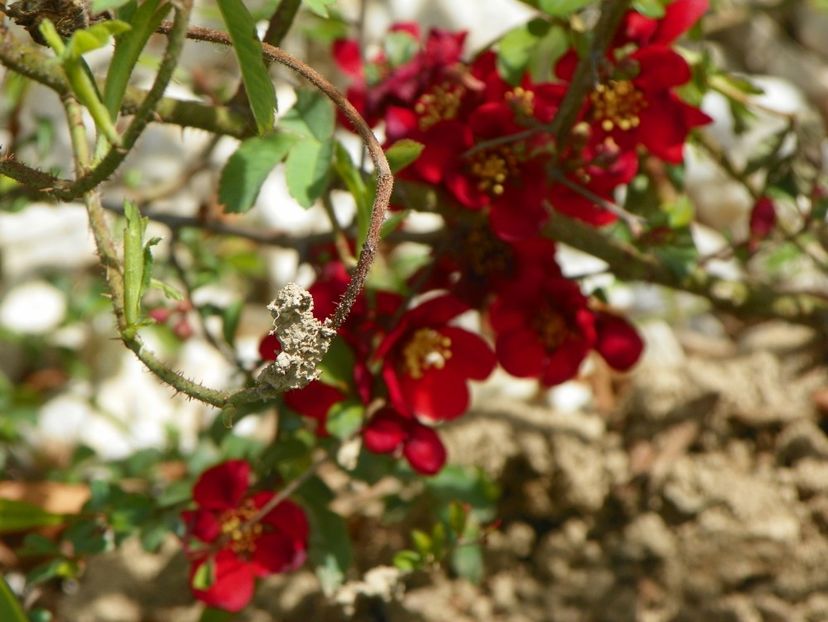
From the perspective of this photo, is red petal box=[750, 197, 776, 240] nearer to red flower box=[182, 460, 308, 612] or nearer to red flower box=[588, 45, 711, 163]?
red flower box=[588, 45, 711, 163]

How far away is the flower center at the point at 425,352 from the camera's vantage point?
106cm

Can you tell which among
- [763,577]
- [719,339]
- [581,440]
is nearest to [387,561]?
[581,440]

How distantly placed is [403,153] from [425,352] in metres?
0.26

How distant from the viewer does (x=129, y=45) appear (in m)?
0.75

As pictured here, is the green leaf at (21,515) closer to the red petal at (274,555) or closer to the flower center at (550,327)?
the red petal at (274,555)

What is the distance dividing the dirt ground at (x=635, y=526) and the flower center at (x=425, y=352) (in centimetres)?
45

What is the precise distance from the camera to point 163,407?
202 centimetres

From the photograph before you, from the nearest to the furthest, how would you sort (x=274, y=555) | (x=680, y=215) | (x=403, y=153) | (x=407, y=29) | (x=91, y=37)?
(x=91, y=37)
(x=403, y=153)
(x=274, y=555)
(x=680, y=215)
(x=407, y=29)

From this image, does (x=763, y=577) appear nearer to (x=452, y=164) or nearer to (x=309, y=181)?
(x=452, y=164)

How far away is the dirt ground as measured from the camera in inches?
55.6

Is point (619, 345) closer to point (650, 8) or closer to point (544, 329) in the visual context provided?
point (544, 329)

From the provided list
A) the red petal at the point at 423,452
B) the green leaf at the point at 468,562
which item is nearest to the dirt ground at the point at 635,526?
the green leaf at the point at 468,562

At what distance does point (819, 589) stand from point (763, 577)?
7 cm

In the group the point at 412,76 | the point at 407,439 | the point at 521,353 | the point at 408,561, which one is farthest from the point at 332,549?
the point at 412,76
